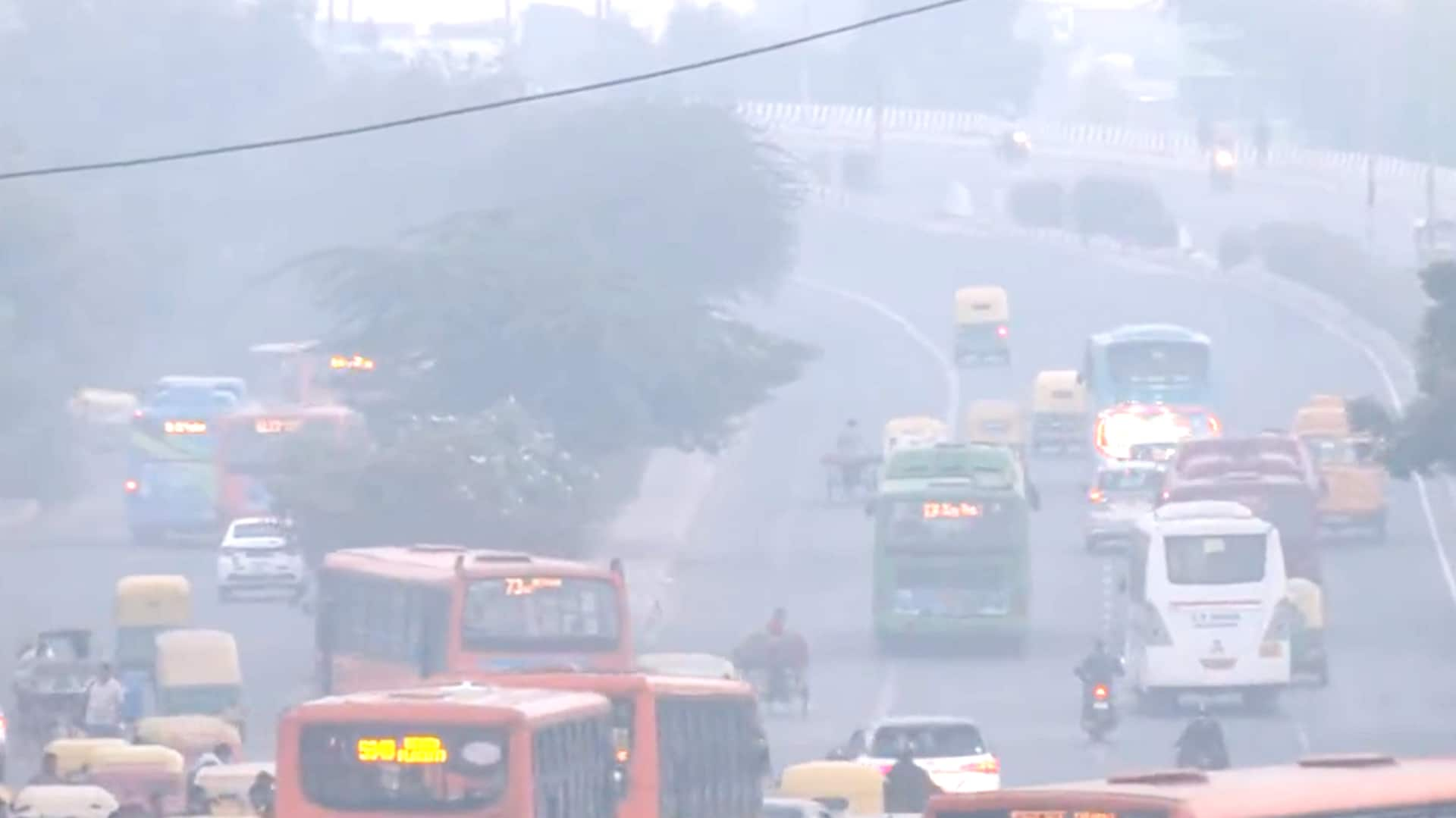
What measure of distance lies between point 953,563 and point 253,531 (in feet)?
42.7

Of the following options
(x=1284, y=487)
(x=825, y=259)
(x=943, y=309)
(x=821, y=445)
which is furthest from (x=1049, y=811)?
(x=825, y=259)

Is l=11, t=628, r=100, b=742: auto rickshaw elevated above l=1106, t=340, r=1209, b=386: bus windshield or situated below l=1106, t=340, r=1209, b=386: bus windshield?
below

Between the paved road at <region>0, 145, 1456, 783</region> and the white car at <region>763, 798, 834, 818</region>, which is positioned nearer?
the white car at <region>763, 798, 834, 818</region>

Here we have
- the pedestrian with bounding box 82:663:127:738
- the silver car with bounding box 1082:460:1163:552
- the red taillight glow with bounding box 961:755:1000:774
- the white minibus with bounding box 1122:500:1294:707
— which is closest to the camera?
the red taillight glow with bounding box 961:755:1000:774

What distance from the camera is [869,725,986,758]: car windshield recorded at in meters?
29.2

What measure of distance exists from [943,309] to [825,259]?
1293 cm

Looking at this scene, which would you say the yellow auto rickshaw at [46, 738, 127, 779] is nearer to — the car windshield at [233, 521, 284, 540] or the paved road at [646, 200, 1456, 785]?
the paved road at [646, 200, 1456, 785]

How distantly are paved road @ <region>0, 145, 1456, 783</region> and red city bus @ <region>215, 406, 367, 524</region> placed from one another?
3.98 feet

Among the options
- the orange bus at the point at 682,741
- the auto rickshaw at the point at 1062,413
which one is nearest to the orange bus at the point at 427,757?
the orange bus at the point at 682,741

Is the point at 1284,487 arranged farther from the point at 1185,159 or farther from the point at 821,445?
the point at 1185,159

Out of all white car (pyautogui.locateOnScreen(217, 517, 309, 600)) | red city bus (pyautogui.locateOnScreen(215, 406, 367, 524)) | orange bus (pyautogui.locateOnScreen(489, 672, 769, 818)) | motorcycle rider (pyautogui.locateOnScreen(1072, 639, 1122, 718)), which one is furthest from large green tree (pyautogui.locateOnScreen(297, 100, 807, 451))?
orange bus (pyautogui.locateOnScreen(489, 672, 769, 818))

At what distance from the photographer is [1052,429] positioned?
215 ft

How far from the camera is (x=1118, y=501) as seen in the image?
5225 centimetres

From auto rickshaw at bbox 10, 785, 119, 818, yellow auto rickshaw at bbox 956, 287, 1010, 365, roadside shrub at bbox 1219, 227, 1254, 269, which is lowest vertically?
auto rickshaw at bbox 10, 785, 119, 818
